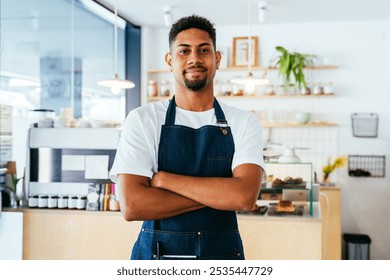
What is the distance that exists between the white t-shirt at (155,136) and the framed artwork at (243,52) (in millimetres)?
3268

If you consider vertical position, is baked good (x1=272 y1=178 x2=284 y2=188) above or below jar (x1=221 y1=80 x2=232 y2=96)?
below

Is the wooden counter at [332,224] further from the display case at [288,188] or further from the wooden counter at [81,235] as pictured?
the wooden counter at [81,235]

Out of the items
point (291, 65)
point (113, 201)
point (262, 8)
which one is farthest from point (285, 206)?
point (291, 65)

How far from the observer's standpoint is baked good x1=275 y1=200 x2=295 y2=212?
8.02ft

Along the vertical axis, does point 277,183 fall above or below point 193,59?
below

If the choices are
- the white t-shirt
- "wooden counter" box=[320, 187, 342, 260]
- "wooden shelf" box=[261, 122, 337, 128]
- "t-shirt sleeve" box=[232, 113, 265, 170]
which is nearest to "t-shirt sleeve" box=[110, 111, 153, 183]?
the white t-shirt

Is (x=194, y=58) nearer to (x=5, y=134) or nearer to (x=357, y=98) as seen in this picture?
(x=5, y=134)

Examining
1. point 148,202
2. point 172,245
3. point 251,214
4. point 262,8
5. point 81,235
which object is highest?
point 262,8

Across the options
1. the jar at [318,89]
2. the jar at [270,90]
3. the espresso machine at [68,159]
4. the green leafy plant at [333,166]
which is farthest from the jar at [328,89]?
the espresso machine at [68,159]

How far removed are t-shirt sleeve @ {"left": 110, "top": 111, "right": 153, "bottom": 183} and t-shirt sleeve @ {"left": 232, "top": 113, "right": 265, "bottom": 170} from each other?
24 cm

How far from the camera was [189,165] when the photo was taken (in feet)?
4.28

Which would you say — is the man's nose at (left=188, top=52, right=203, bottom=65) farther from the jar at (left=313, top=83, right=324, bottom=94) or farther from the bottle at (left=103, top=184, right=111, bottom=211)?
the jar at (left=313, top=83, right=324, bottom=94)

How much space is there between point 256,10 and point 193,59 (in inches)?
115

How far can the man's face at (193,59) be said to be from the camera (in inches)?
50.7
